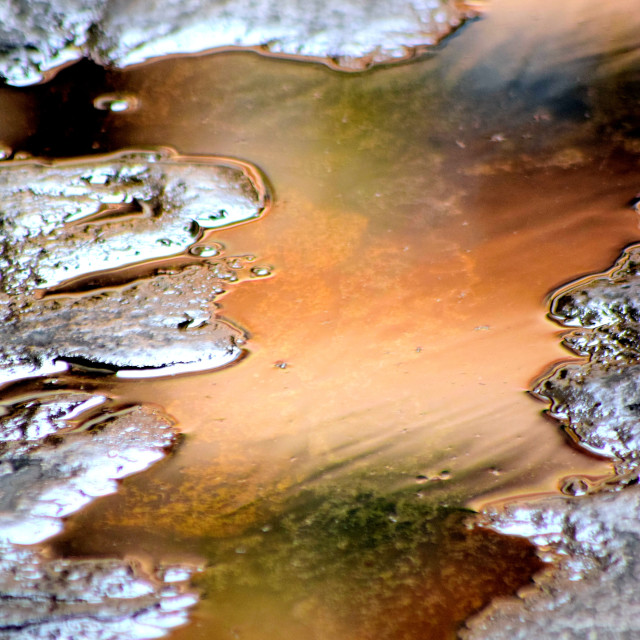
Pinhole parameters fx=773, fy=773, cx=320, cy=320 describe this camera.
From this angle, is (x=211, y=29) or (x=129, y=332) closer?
(x=129, y=332)

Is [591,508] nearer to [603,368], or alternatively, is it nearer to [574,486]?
[574,486]

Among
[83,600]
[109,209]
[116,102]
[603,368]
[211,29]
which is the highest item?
[211,29]

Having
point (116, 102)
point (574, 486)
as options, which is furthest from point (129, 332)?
point (116, 102)

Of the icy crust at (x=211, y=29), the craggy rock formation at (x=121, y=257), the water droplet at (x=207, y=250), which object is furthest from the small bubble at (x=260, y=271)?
the icy crust at (x=211, y=29)

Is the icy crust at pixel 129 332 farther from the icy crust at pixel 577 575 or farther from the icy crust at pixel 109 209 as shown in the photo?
the icy crust at pixel 577 575

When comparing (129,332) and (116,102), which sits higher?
(116,102)

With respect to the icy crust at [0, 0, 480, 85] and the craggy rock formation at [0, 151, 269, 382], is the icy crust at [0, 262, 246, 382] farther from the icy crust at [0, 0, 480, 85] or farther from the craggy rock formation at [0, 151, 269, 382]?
the icy crust at [0, 0, 480, 85]

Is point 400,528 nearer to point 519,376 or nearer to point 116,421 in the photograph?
point 519,376

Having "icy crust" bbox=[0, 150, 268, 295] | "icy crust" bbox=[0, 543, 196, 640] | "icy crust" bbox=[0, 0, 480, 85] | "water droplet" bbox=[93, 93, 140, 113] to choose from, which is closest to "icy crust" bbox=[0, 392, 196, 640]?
"icy crust" bbox=[0, 543, 196, 640]

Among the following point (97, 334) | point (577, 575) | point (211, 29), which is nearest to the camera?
point (577, 575)
